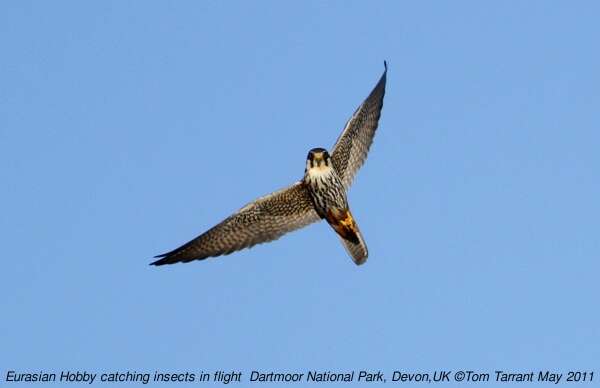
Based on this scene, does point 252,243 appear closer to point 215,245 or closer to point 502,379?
point 215,245

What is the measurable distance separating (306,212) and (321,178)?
94cm

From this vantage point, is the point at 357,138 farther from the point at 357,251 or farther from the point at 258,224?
the point at 258,224

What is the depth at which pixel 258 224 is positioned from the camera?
13.1 metres

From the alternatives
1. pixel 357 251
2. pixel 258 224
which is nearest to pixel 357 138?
pixel 357 251

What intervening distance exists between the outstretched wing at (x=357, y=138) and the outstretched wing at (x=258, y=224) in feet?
2.52

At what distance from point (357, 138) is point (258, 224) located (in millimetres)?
1919

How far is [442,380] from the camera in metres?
12.1

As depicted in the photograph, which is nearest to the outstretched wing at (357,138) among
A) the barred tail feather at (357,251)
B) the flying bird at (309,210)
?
the flying bird at (309,210)

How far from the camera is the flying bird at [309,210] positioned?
1244 cm

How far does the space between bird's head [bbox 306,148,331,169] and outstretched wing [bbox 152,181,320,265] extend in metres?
0.46

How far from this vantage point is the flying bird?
12.4 meters

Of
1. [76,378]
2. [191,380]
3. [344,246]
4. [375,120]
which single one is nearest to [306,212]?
[344,246]

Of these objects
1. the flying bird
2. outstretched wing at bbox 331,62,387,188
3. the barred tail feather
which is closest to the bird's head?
the flying bird

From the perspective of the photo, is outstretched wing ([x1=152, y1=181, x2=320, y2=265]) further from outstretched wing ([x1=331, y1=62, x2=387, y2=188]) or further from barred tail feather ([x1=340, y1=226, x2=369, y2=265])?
outstretched wing ([x1=331, y1=62, x2=387, y2=188])
